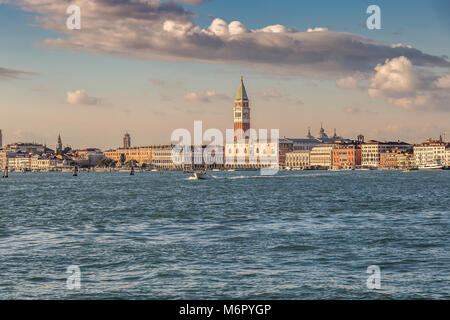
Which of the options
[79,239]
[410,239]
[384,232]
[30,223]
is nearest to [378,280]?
[410,239]

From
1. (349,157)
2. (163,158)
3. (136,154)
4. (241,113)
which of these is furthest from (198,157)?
(349,157)

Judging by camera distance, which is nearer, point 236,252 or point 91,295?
point 91,295

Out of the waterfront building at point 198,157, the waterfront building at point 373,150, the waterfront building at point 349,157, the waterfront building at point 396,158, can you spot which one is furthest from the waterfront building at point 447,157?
the waterfront building at point 198,157

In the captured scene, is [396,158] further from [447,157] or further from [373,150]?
→ [447,157]

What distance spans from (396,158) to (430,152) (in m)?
8.45

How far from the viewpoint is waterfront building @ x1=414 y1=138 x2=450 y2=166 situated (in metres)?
146

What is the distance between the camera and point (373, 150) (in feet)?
508

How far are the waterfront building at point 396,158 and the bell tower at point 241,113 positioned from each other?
3782 cm

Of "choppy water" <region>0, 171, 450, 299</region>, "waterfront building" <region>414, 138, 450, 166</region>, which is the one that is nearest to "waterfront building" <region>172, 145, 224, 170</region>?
"waterfront building" <region>414, 138, 450, 166</region>

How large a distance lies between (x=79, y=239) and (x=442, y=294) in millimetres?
10470

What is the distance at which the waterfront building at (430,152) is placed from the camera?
145625mm

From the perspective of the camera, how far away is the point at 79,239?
1709 centimetres

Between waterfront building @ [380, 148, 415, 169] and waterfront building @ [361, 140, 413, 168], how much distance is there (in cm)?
133
